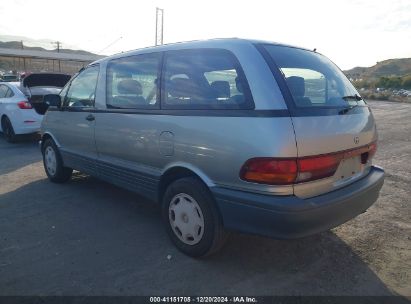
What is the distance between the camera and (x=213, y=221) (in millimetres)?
3006

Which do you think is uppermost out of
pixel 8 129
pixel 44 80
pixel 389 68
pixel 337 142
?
pixel 389 68

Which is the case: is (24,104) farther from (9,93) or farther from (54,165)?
(54,165)

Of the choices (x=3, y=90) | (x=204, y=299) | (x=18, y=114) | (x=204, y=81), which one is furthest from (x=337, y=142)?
(x=3, y=90)

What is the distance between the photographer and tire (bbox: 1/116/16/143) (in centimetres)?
882

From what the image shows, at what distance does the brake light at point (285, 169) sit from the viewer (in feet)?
8.52

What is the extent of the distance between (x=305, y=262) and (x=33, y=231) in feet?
9.27

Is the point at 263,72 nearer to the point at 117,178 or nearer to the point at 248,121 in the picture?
the point at 248,121

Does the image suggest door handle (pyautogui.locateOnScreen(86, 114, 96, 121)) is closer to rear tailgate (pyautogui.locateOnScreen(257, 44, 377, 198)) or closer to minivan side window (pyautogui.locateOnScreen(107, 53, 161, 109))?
minivan side window (pyautogui.locateOnScreen(107, 53, 161, 109))

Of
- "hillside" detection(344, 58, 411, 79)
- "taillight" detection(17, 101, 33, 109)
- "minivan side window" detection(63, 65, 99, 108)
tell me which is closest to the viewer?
"minivan side window" detection(63, 65, 99, 108)

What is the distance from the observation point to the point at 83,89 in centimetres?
475

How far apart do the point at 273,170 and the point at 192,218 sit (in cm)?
96

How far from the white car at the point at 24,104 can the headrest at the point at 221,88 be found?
6806 mm

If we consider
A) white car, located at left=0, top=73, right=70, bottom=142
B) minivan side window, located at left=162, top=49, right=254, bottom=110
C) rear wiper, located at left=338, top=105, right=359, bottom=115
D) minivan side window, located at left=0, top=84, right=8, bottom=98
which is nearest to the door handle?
minivan side window, located at left=162, top=49, right=254, bottom=110

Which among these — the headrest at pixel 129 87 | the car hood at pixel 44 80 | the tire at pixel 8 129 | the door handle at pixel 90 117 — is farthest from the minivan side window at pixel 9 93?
the headrest at pixel 129 87
